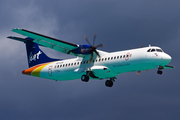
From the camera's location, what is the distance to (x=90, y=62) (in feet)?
92.3

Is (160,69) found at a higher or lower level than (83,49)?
lower

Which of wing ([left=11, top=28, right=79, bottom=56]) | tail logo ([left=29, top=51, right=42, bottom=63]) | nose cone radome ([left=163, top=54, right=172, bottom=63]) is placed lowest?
nose cone radome ([left=163, top=54, right=172, bottom=63])

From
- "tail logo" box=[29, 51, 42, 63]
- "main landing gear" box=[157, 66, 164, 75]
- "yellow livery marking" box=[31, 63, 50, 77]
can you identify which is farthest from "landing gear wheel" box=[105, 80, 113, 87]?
"tail logo" box=[29, 51, 42, 63]

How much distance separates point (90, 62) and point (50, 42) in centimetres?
428

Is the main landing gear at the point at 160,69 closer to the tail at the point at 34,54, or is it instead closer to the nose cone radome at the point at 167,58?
the nose cone radome at the point at 167,58

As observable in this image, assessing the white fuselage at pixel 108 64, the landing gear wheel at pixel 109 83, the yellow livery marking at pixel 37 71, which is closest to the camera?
the white fuselage at pixel 108 64

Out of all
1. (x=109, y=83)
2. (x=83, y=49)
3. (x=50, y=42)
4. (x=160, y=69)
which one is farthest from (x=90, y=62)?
(x=160, y=69)

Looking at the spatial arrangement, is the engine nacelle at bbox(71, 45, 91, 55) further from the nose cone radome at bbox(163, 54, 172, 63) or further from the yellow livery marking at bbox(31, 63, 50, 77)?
the nose cone radome at bbox(163, 54, 172, 63)

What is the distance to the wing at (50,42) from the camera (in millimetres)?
26969

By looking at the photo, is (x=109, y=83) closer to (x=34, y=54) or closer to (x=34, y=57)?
(x=34, y=57)

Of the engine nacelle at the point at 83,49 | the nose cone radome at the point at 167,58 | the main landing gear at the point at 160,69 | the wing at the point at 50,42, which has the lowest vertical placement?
the main landing gear at the point at 160,69

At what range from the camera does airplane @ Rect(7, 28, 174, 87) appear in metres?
24.8

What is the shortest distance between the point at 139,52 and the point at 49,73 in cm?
1021

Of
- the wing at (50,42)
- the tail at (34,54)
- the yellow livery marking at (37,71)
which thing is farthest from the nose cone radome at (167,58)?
the tail at (34,54)
